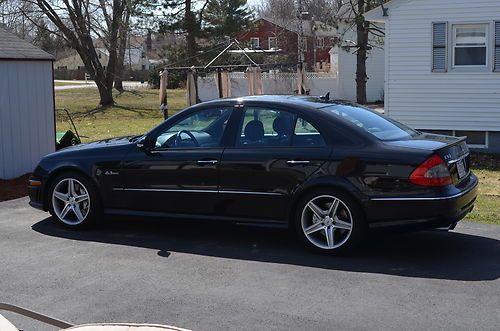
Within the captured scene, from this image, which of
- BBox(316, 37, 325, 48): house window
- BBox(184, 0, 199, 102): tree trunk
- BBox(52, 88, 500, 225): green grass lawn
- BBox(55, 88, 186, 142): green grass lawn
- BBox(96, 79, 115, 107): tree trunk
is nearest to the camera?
BBox(52, 88, 500, 225): green grass lawn

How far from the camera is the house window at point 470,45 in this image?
52.7 feet

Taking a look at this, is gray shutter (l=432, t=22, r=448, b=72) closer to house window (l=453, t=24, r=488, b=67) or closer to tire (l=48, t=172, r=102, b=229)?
house window (l=453, t=24, r=488, b=67)

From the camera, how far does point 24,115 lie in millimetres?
11633

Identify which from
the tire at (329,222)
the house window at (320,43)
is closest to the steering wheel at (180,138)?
the tire at (329,222)

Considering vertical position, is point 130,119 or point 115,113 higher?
point 115,113

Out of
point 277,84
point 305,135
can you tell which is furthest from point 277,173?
point 277,84

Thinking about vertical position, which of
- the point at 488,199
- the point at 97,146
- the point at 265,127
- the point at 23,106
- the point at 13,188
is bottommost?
the point at 488,199

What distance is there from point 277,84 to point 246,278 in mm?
30113

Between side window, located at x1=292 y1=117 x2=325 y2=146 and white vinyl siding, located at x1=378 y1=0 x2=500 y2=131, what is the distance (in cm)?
1057

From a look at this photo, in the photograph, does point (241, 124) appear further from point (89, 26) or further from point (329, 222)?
point (89, 26)

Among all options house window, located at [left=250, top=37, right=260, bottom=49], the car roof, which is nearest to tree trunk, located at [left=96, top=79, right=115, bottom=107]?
house window, located at [left=250, top=37, right=260, bottom=49]

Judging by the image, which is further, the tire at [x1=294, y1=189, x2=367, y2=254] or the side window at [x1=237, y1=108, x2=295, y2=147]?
the side window at [x1=237, y1=108, x2=295, y2=147]

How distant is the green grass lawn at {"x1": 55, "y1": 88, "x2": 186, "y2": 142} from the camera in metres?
23.8

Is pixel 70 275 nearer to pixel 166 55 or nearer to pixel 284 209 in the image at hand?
pixel 284 209
